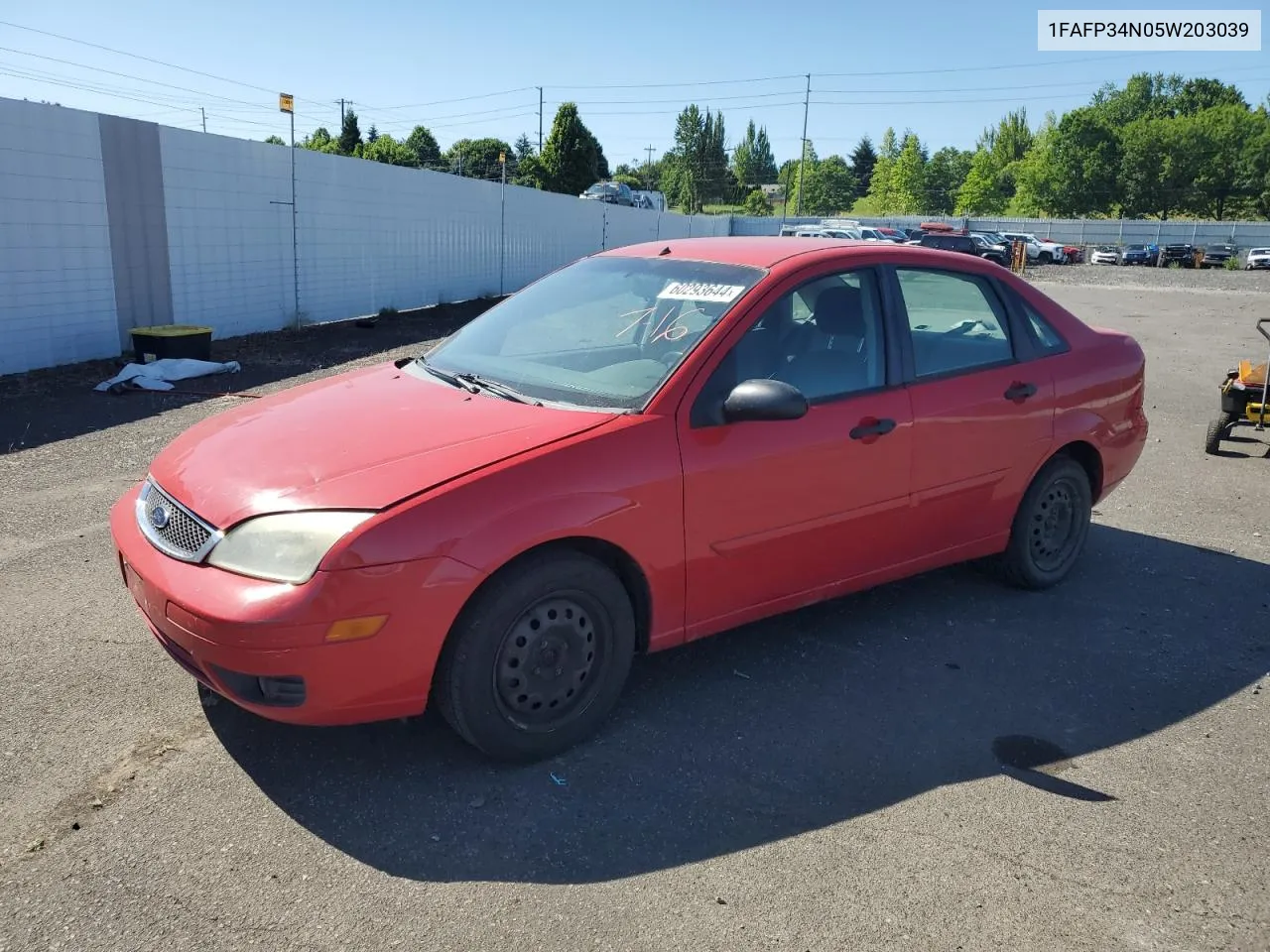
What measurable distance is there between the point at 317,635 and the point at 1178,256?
189ft

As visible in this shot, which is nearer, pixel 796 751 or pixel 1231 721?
pixel 796 751

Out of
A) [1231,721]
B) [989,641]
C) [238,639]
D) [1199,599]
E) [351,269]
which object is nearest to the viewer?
[238,639]

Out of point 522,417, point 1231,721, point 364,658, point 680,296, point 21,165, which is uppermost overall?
point 21,165

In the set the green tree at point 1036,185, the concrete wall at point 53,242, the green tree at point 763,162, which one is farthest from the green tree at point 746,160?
the concrete wall at point 53,242

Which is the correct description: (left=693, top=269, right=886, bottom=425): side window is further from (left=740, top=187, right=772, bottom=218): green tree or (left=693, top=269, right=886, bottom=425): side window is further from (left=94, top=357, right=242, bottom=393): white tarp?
(left=740, top=187, right=772, bottom=218): green tree

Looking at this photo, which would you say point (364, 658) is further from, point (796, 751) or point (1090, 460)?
point (1090, 460)

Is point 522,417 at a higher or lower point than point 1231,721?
higher

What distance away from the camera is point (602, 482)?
3.22 meters

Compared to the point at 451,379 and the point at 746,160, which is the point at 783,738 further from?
the point at 746,160

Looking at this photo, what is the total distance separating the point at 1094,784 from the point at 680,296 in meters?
2.36

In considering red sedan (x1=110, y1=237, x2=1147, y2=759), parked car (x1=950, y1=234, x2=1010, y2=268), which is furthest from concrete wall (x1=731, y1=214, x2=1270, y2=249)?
red sedan (x1=110, y1=237, x2=1147, y2=759)

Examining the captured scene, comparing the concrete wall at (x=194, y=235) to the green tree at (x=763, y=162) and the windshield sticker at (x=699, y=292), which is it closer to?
the windshield sticker at (x=699, y=292)

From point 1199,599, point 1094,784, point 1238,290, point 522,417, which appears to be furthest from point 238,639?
point 1238,290

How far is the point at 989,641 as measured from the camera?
14.6ft
